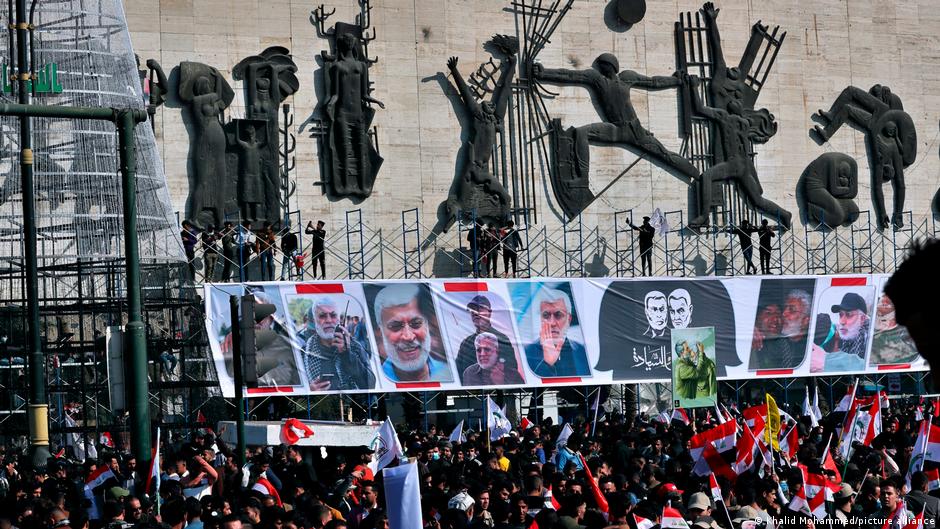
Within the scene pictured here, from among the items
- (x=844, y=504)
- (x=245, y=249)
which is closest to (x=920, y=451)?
(x=844, y=504)

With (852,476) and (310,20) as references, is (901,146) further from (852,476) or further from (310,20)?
(852,476)

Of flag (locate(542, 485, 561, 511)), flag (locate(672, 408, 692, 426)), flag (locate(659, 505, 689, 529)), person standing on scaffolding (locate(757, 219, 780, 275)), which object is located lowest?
flag (locate(672, 408, 692, 426))

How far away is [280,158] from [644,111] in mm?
9866

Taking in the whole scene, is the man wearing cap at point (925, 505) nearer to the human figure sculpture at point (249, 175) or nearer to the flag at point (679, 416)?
the flag at point (679, 416)

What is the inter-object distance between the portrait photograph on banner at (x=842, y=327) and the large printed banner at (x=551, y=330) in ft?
0.07

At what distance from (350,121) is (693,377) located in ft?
47.5

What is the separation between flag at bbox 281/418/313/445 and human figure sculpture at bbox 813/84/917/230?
26.1 m

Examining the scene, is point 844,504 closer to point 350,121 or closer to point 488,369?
point 488,369

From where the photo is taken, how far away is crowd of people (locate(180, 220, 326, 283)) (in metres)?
31.7

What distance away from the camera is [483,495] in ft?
35.9


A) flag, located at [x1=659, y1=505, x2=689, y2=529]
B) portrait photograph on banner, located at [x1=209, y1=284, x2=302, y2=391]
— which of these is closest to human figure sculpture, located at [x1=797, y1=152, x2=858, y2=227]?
portrait photograph on banner, located at [x1=209, y1=284, x2=302, y2=391]

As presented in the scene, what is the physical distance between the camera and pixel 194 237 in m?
31.2

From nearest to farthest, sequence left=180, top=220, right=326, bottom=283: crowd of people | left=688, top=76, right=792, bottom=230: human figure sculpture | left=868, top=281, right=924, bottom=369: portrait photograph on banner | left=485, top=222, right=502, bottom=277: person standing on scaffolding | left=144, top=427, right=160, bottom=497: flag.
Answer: left=144, top=427, right=160, bottom=497: flag < left=180, top=220, right=326, bottom=283: crowd of people < left=868, top=281, right=924, bottom=369: portrait photograph on banner < left=485, top=222, right=502, bottom=277: person standing on scaffolding < left=688, top=76, right=792, bottom=230: human figure sculpture

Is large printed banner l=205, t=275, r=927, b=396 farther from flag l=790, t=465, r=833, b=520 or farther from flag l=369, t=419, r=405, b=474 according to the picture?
flag l=790, t=465, r=833, b=520
